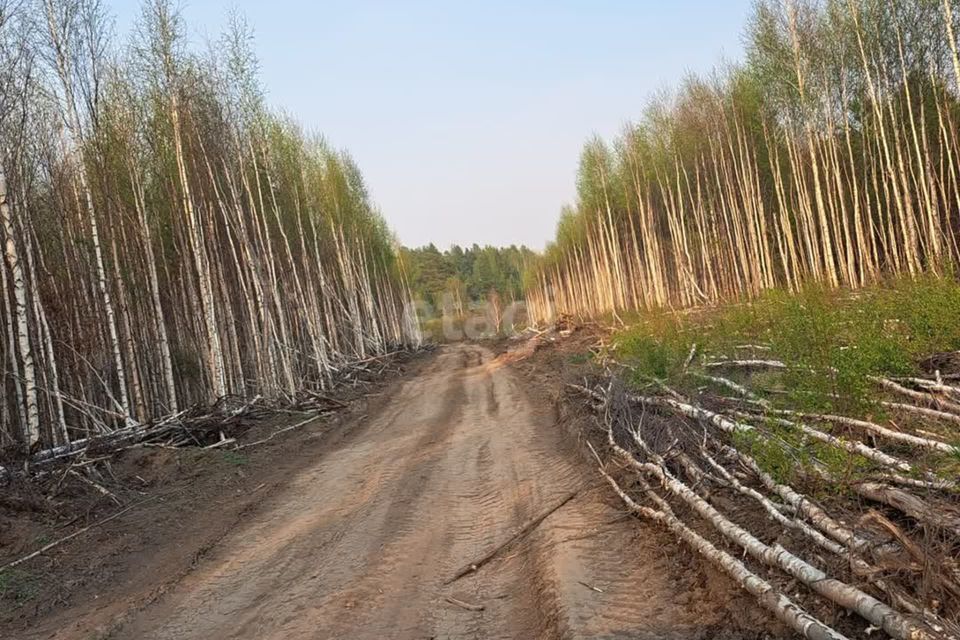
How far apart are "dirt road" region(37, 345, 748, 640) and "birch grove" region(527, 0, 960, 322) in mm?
6263

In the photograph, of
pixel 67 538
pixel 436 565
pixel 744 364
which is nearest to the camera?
pixel 436 565

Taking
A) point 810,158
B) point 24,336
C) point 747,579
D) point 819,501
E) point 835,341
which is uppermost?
point 810,158

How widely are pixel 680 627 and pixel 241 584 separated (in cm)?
335

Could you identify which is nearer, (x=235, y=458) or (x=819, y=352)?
(x=819, y=352)

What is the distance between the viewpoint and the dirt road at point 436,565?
3.90 m

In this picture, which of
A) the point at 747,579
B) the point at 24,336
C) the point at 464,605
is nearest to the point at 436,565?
the point at 464,605

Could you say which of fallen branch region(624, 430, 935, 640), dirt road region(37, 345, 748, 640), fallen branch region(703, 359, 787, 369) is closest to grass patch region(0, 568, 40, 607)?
dirt road region(37, 345, 748, 640)

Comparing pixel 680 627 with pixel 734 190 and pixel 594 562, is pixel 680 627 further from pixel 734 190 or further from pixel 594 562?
pixel 734 190

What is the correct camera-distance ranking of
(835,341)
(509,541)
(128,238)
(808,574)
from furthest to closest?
(128,238) → (835,341) → (509,541) → (808,574)

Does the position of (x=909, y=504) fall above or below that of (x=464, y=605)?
above

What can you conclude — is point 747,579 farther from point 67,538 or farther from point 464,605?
point 67,538

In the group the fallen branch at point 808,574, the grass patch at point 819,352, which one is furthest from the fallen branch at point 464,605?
the grass patch at point 819,352

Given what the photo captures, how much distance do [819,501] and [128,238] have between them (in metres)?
17.1

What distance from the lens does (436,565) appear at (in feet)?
16.2
